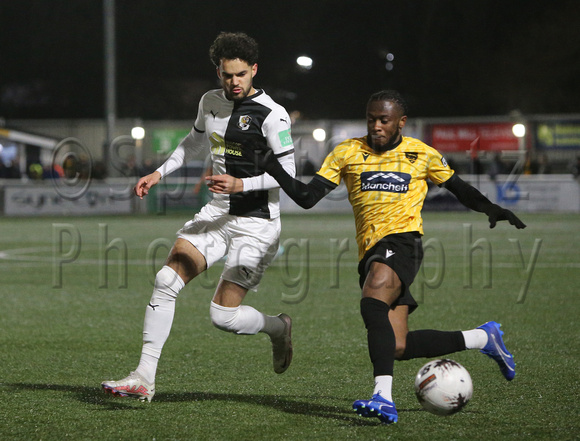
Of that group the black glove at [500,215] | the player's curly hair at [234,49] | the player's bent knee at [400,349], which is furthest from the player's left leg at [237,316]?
the black glove at [500,215]

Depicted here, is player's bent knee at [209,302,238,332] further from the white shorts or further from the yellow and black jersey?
the yellow and black jersey

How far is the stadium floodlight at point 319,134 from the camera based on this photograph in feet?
120

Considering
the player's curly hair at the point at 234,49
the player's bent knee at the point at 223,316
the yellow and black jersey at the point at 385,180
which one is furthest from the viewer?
the player's bent knee at the point at 223,316

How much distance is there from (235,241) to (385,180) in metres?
1.08

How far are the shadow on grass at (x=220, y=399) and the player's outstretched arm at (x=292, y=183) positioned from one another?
123 cm

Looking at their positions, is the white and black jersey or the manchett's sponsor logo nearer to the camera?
the manchett's sponsor logo

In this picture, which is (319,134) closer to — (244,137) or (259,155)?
(244,137)

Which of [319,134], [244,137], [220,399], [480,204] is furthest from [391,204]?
[319,134]

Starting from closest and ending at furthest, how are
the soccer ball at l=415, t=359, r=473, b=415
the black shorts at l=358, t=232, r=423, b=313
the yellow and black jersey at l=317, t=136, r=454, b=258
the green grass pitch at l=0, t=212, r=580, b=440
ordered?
the soccer ball at l=415, t=359, r=473, b=415, the green grass pitch at l=0, t=212, r=580, b=440, the black shorts at l=358, t=232, r=423, b=313, the yellow and black jersey at l=317, t=136, r=454, b=258

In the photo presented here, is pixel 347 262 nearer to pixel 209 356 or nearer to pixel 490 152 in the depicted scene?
pixel 209 356

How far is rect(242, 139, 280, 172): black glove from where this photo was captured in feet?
16.8

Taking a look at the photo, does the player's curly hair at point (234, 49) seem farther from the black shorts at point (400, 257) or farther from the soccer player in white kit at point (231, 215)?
the black shorts at point (400, 257)

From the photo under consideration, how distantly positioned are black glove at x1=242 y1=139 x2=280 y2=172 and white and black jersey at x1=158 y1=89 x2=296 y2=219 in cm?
4

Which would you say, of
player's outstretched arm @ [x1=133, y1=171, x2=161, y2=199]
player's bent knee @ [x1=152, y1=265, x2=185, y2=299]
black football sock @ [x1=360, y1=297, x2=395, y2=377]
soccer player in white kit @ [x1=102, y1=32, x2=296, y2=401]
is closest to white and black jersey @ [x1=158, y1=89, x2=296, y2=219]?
soccer player in white kit @ [x1=102, y1=32, x2=296, y2=401]
